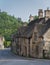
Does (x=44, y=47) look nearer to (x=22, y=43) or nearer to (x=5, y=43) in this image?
(x=22, y=43)

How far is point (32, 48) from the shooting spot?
70.9m

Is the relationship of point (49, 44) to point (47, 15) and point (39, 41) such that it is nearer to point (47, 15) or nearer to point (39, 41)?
point (39, 41)

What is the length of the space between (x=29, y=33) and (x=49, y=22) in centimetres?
525

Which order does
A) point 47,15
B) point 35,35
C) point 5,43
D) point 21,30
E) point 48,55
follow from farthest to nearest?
1. point 5,43
2. point 21,30
3. point 47,15
4. point 35,35
5. point 48,55

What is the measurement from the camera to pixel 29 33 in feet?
244

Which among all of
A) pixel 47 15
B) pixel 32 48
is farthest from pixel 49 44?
pixel 47 15

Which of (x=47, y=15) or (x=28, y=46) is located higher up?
(x=47, y=15)

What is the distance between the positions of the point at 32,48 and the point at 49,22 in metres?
7.31

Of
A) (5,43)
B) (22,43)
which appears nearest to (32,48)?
(22,43)

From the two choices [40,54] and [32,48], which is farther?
[32,48]

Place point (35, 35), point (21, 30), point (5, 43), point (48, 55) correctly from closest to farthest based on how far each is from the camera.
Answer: point (48, 55)
point (35, 35)
point (21, 30)
point (5, 43)

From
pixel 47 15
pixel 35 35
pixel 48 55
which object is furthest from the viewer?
pixel 47 15

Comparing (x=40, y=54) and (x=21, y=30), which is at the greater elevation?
(x=21, y=30)

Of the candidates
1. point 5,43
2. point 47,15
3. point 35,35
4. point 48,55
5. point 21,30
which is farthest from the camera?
point 5,43
